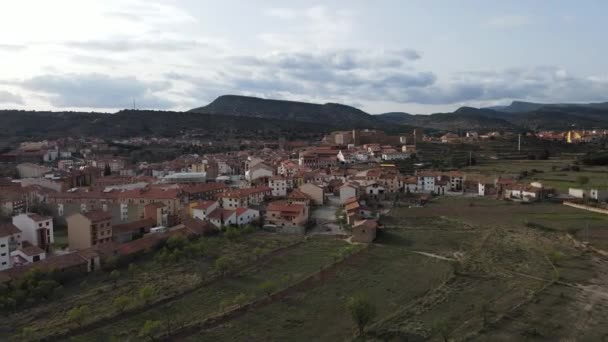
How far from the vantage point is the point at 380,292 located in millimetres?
19672

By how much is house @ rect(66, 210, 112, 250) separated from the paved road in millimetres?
12304

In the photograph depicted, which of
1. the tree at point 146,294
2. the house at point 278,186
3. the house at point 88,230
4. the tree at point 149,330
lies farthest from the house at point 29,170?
the tree at point 149,330

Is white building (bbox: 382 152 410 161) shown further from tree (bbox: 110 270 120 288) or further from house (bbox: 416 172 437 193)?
tree (bbox: 110 270 120 288)

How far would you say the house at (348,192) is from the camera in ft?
132

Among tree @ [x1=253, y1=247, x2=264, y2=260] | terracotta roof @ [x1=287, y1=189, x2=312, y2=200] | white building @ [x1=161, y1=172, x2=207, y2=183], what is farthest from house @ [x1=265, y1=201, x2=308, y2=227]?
white building @ [x1=161, y1=172, x2=207, y2=183]

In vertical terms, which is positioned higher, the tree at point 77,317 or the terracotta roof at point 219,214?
the terracotta roof at point 219,214

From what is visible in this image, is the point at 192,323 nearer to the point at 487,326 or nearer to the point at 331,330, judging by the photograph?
the point at 331,330

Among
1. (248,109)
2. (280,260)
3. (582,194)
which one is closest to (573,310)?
(280,260)

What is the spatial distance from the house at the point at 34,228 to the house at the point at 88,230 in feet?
4.99

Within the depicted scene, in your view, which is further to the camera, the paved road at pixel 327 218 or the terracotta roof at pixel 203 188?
the terracotta roof at pixel 203 188

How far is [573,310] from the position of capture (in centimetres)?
1753

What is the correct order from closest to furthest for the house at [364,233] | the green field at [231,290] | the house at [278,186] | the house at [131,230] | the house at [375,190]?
the green field at [231,290]
the house at [364,233]
the house at [131,230]
the house at [375,190]
the house at [278,186]

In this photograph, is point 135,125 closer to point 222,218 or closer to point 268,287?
point 222,218

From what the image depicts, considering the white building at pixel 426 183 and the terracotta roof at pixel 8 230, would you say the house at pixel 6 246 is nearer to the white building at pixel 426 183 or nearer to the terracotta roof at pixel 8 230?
the terracotta roof at pixel 8 230
